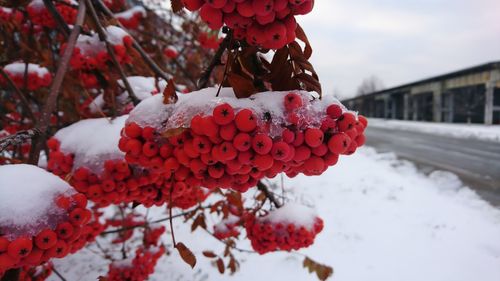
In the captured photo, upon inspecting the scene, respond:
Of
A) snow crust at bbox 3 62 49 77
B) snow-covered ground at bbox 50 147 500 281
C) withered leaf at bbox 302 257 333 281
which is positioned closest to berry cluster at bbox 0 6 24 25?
snow crust at bbox 3 62 49 77

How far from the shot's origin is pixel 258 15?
2.33ft

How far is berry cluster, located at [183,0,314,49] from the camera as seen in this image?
691 millimetres

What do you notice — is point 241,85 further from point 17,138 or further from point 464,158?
point 464,158

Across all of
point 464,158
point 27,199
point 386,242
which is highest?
point 27,199

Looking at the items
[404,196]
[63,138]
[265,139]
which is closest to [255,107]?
[265,139]

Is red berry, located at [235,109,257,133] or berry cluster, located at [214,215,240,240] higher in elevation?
red berry, located at [235,109,257,133]

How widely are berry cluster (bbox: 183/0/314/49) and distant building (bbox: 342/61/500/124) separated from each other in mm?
18486

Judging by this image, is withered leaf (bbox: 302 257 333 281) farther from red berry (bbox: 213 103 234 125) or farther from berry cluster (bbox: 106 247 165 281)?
red berry (bbox: 213 103 234 125)

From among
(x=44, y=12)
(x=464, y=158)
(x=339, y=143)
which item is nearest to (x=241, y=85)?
(x=339, y=143)

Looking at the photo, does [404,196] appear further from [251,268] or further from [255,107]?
[255,107]

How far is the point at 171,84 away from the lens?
41.4 inches

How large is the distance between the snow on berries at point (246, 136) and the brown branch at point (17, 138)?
1.29 ft

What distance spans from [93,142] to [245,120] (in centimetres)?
95

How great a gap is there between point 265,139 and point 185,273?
14.1 ft
